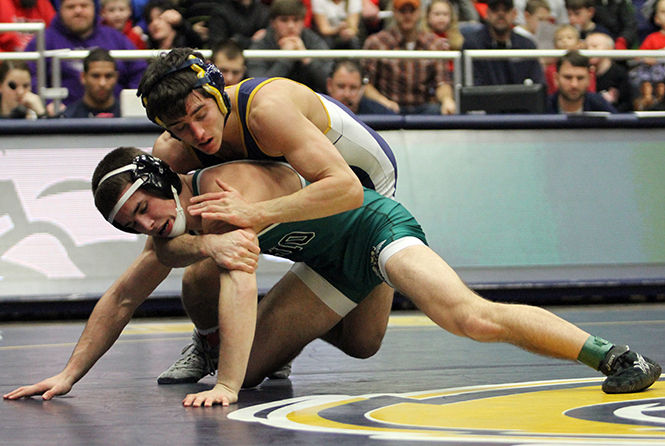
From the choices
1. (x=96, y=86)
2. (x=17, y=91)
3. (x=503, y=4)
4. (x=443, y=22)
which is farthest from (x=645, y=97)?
(x=17, y=91)

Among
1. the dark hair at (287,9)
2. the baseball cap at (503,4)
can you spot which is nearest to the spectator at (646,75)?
the baseball cap at (503,4)

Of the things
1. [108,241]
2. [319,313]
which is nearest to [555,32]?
[108,241]

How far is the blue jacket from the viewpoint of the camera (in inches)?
323

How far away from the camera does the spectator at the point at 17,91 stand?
7941mm

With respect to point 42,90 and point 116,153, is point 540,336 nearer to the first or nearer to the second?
point 116,153

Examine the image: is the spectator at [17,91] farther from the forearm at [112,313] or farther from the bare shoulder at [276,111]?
the bare shoulder at [276,111]

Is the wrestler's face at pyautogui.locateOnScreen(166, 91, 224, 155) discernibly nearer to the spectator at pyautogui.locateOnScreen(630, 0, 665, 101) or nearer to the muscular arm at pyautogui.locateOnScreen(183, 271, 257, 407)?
the muscular arm at pyautogui.locateOnScreen(183, 271, 257, 407)

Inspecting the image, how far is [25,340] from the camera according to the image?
21.5ft

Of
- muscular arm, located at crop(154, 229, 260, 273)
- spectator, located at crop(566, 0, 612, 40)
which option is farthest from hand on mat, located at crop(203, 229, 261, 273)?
spectator, located at crop(566, 0, 612, 40)

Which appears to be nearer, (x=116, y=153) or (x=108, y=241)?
(x=116, y=153)

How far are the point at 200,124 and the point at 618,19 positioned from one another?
7798 millimetres

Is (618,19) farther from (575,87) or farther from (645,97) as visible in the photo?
(575,87)

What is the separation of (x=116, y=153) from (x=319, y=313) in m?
1.03

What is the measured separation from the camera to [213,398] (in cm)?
392
